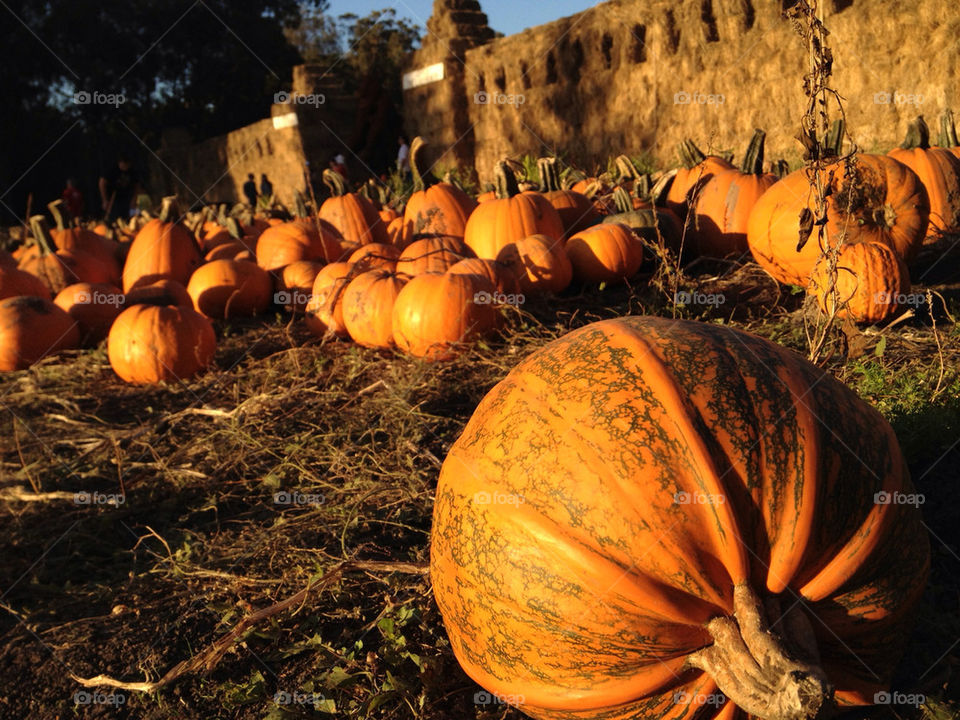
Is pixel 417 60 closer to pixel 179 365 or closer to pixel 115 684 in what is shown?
pixel 179 365

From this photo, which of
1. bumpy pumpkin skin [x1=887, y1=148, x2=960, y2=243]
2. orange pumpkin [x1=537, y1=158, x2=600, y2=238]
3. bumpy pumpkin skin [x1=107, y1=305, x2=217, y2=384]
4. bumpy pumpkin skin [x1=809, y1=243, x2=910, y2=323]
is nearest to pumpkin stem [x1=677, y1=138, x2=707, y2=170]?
orange pumpkin [x1=537, y1=158, x2=600, y2=238]

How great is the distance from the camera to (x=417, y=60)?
1349cm

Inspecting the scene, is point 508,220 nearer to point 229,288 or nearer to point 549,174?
point 549,174

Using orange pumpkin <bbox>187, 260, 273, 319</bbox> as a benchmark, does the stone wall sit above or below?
above

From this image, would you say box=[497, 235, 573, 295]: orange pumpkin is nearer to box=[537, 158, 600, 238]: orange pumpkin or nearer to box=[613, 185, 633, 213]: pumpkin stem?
box=[537, 158, 600, 238]: orange pumpkin

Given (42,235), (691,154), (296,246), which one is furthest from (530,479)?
(42,235)

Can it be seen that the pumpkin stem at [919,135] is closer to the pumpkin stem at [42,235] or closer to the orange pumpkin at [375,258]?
the orange pumpkin at [375,258]

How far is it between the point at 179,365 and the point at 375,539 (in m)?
2.69

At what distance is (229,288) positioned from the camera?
5.55m

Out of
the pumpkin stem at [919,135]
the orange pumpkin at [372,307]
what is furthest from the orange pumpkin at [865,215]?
the orange pumpkin at [372,307]

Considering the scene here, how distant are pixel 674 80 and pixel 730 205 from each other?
6002 millimetres

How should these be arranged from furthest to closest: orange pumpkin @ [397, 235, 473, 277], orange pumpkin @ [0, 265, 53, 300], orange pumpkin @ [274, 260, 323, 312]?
1. orange pumpkin @ [0, 265, 53, 300]
2. orange pumpkin @ [274, 260, 323, 312]
3. orange pumpkin @ [397, 235, 473, 277]

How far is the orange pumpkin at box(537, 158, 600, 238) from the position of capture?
534 centimetres

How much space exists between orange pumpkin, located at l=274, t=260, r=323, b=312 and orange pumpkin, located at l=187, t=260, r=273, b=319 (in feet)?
0.54
